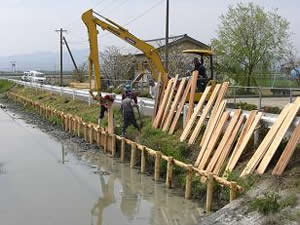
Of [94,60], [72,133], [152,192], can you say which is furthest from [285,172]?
[72,133]

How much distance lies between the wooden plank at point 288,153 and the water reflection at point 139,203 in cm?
211

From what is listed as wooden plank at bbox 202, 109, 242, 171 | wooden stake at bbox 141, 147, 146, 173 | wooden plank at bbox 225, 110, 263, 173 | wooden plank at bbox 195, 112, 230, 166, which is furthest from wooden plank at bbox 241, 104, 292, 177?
wooden stake at bbox 141, 147, 146, 173

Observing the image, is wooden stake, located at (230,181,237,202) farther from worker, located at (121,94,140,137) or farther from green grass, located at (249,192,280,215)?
worker, located at (121,94,140,137)

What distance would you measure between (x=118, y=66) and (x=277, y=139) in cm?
3874

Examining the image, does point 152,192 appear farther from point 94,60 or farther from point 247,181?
point 94,60

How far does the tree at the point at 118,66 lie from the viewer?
156ft

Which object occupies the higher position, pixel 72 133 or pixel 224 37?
pixel 224 37

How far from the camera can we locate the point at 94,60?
69.1ft

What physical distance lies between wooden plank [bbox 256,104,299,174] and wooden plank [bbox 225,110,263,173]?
921mm

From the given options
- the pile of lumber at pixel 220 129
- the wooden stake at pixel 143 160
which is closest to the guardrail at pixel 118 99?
the pile of lumber at pixel 220 129

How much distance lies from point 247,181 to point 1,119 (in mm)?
27122

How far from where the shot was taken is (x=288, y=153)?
10.2 metres

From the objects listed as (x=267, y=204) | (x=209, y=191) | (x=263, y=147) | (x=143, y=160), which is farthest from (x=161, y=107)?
(x=267, y=204)

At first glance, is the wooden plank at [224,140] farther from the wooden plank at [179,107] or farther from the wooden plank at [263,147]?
the wooden plank at [179,107]
